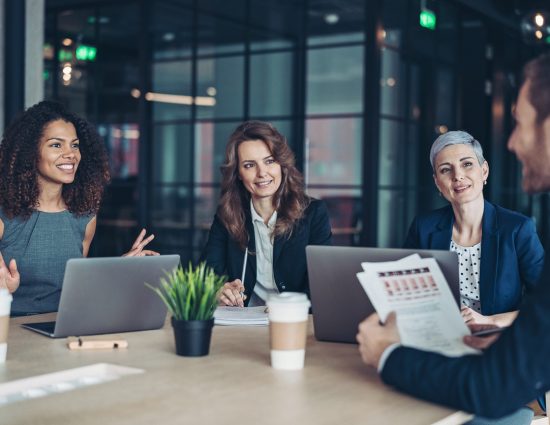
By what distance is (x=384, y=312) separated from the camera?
1.63 m

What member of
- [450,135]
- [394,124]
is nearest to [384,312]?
[450,135]

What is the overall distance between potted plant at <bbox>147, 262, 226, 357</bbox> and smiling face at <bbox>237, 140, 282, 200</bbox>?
125 cm

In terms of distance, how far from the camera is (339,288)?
2018 mm

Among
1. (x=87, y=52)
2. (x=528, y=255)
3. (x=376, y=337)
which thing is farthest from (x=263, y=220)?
(x=87, y=52)

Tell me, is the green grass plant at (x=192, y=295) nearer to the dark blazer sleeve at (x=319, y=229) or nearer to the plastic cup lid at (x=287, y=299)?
the plastic cup lid at (x=287, y=299)

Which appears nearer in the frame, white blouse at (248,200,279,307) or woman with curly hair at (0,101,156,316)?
woman with curly hair at (0,101,156,316)

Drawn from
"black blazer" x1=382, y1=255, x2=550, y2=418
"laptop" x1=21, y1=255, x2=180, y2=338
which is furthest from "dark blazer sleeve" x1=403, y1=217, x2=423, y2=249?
"black blazer" x1=382, y1=255, x2=550, y2=418

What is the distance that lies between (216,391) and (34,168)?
1747mm

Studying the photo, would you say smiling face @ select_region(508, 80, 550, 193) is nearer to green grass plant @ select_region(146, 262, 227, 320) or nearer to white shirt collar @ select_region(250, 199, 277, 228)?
green grass plant @ select_region(146, 262, 227, 320)

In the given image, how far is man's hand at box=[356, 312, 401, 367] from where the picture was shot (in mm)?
1592

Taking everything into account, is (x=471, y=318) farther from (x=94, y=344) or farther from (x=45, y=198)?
(x=45, y=198)

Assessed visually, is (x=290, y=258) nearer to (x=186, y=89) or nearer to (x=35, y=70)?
(x=35, y=70)

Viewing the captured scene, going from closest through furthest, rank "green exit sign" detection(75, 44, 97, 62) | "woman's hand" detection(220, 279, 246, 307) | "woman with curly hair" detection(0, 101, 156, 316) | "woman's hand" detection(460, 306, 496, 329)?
"woman's hand" detection(460, 306, 496, 329) → "woman's hand" detection(220, 279, 246, 307) → "woman with curly hair" detection(0, 101, 156, 316) → "green exit sign" detection(75, 44, 97, 62)

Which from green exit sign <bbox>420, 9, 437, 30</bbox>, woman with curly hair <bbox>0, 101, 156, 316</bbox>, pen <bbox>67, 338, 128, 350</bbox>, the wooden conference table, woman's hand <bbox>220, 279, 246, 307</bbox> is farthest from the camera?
green exit sign <bbox>420, 9, 437, 30</bbox>
